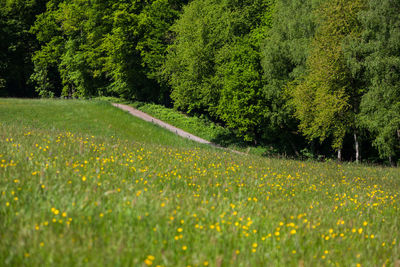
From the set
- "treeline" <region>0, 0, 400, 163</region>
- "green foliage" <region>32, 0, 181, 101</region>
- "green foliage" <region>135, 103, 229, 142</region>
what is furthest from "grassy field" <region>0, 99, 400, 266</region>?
"green foliage" <region>32, 0, 181, 101</region>

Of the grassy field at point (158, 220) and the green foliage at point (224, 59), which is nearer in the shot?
the grassy field at point (158, 220)

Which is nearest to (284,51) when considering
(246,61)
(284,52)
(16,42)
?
(284,52)

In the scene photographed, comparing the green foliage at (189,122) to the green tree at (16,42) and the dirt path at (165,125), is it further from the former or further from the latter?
the green tree at (16,42)

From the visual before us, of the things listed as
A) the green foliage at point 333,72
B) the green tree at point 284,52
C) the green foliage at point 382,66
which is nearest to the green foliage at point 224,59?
the green tree at point 284,52

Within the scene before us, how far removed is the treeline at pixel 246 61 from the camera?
23141 millimetres

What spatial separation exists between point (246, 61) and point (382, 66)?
13.7 metres

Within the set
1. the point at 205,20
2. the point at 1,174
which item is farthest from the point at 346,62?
the point at 1,174

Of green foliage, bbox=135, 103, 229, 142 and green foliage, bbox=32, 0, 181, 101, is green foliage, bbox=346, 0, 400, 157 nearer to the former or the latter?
green foliage, bbox=135, 103, 229, 142

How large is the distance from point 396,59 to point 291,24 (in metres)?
10.4

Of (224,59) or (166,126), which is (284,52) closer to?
(224,59)

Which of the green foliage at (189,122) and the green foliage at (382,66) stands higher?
the green foliage at (382,66)

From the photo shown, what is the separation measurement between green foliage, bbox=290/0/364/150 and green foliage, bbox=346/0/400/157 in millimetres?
1709

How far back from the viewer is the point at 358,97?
26.0m

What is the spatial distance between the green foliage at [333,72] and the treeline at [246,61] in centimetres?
8
